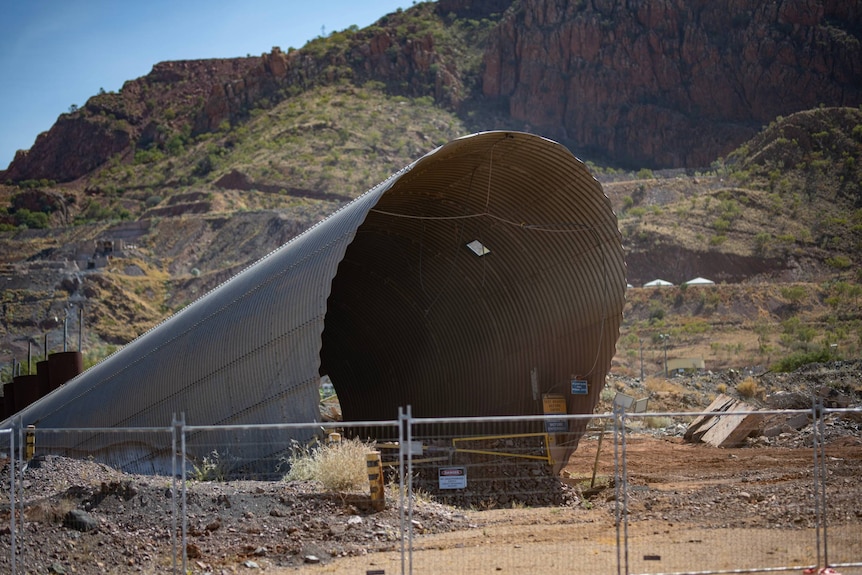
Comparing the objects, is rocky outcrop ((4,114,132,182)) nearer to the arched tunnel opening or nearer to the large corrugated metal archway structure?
the large corrugated metal archway structure

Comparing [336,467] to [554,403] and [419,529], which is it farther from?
[554,403]

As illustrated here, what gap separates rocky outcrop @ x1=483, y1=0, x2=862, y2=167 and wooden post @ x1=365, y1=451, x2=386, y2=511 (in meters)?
113

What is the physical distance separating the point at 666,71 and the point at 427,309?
110233mm

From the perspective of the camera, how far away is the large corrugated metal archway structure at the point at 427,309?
60.8ft

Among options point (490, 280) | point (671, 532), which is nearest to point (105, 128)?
point (490, 280)

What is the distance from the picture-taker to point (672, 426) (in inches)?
1244

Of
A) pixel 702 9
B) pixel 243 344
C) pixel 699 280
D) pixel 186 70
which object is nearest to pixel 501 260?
pixel 243 344

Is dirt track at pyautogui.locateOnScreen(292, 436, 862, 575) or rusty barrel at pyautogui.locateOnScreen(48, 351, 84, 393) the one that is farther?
rusty barrel at pyautogui.locateOnScreen(48, 351, 84, 393)

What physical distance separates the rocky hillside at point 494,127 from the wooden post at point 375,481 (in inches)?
1529

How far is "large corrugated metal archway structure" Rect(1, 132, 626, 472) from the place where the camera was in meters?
18.5

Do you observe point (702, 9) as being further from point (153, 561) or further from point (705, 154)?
point (153, 561)

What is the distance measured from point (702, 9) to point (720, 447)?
112 metres

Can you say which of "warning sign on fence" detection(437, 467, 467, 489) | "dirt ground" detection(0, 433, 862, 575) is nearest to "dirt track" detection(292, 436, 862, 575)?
"dirt ground" detection(0, 433, 862, 575)

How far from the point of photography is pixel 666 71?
128875 millimetres
